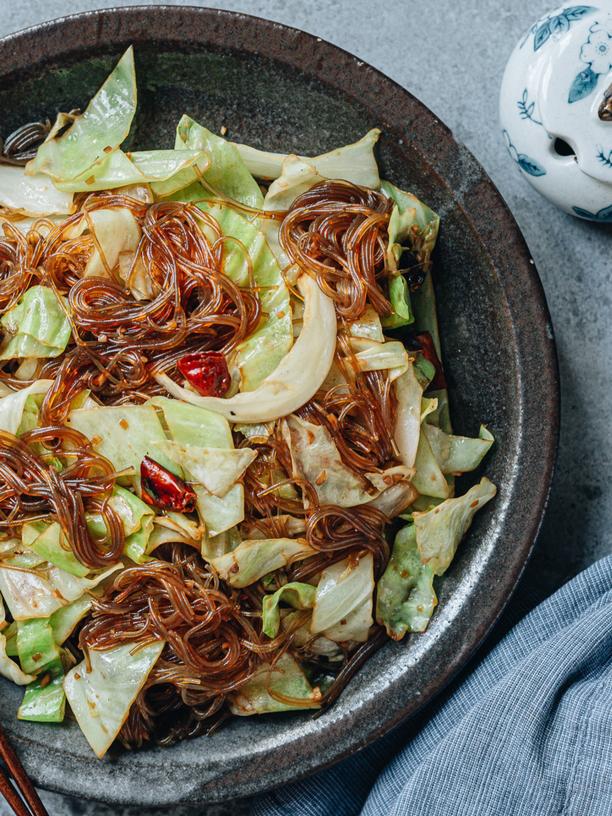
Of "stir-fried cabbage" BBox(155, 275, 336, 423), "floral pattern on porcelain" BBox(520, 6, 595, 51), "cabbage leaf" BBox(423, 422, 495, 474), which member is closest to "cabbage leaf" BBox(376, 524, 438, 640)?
"cabbage leaf" BBox(423, 422, 495, 474)

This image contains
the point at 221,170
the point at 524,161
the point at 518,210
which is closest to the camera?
the point at 221,170

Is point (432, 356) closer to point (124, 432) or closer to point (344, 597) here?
point (344, 597)

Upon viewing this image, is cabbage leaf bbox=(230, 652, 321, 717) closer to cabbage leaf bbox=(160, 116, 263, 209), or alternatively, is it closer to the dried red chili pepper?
the dried red chili pepper

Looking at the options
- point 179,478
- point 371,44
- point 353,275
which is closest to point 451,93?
point 371,44

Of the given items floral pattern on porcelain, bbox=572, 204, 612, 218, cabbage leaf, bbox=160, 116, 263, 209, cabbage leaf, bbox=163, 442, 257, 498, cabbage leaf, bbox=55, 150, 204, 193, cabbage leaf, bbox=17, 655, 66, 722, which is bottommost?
cabbage leaf, bbox=17, 655, 66, 722

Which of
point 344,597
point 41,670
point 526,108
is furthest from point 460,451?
point 41,670

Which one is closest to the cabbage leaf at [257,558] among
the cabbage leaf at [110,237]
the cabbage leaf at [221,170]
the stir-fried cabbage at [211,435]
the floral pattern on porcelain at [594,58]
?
the stir-fried cabbage at [211,435]

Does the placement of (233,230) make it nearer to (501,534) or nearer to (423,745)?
(501,534)
